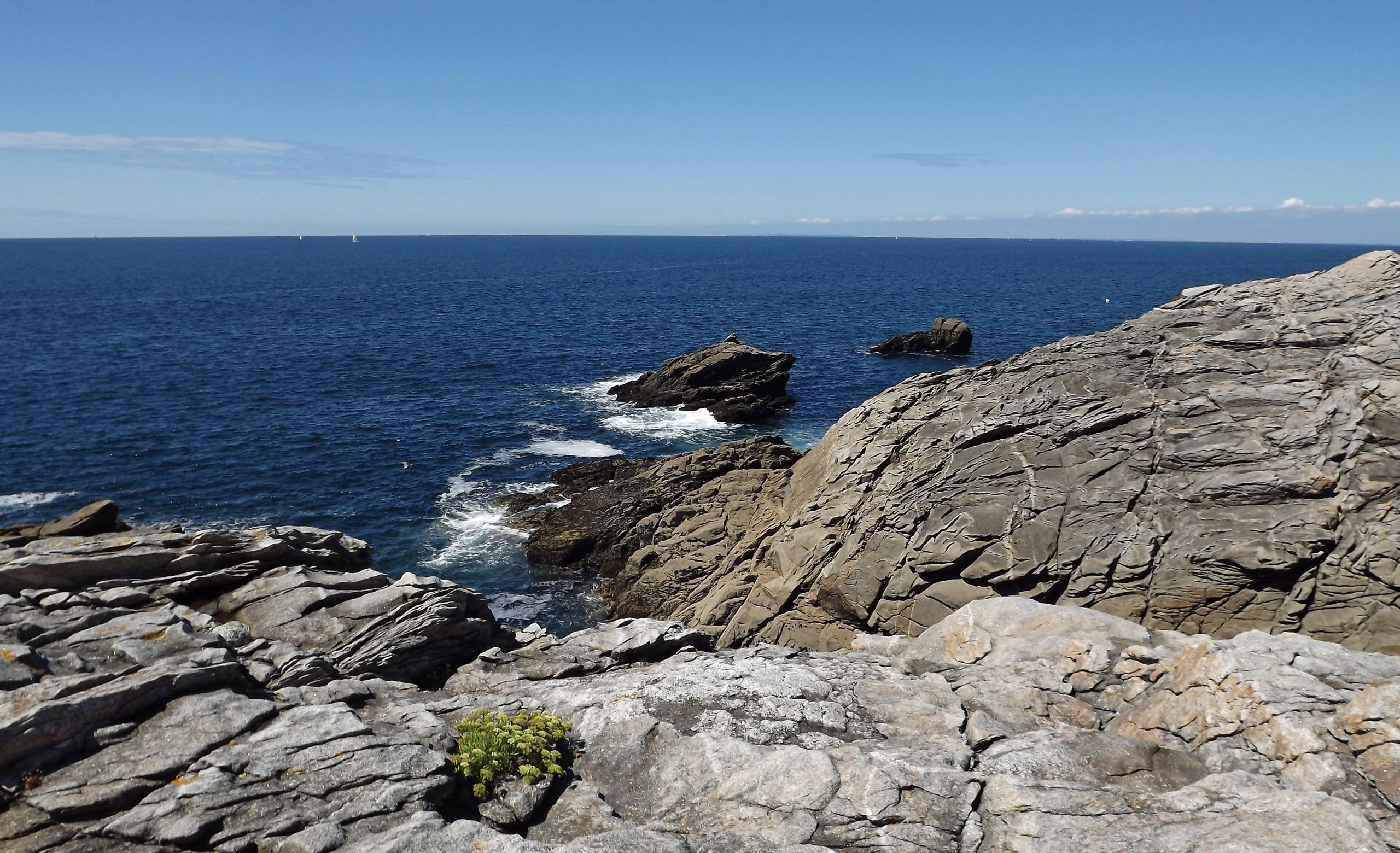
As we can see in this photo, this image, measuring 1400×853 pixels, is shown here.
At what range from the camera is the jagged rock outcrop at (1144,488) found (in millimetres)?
21281

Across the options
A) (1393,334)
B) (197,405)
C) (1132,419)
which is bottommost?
(197,405)

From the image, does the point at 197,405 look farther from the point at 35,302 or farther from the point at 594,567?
the point at 35,302

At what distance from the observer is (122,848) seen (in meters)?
11.5

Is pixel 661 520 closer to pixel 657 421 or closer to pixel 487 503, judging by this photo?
pixel 487 503

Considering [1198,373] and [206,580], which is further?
[1198,373]

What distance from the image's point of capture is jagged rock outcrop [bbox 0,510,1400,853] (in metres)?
11.8

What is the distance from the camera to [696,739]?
1529cm

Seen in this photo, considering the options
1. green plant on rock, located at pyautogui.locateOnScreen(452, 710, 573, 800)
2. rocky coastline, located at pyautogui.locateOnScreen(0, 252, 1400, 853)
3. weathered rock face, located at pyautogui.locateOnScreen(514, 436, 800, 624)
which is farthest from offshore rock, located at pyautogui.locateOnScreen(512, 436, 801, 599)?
green plant on rock, located at pyautogui.locateOnScreen(452, 710, 573, 800)

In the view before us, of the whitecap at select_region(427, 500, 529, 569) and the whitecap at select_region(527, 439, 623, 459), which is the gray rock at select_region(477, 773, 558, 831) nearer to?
the whitecap at select_region(427, 500, 529, 569)

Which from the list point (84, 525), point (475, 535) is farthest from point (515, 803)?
point (475, 535)

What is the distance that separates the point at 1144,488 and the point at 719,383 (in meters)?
51.4

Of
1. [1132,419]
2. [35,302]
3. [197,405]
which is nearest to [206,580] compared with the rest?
[1132,419]

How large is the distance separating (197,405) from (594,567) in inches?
1952

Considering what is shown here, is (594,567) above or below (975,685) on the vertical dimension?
below
